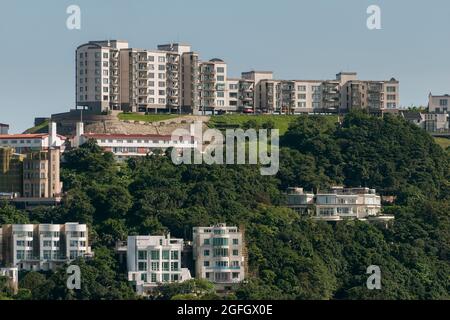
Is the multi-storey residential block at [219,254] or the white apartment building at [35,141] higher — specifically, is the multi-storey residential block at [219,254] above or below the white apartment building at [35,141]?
below

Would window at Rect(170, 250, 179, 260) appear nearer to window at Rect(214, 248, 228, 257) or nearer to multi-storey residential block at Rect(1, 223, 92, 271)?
window at Rect(214, 248, 228, 257)

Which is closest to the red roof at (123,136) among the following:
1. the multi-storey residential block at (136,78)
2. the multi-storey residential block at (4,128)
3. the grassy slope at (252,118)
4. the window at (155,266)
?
the multi-storey residential block at (136,78)

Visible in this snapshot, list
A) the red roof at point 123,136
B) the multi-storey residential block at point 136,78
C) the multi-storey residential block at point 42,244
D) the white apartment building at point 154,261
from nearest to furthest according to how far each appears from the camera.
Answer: the white apartment building at point 154,261
the multi-storey residential block at point 42,244
the red roof at point 123,136
the multi-storey residential block at point 136,78

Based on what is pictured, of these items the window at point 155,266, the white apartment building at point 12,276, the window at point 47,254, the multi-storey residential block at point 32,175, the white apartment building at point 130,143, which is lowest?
the white apartment building at point 12,276

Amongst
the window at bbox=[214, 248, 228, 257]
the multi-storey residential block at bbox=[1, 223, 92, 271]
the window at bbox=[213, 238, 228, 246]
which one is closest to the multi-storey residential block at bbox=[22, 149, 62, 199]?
the multi-storey residential block at bbox=[1, 223, 92, 271]

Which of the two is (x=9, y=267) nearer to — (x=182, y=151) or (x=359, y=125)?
(x=182, y=151)

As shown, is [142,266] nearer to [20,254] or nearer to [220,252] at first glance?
[220,252]

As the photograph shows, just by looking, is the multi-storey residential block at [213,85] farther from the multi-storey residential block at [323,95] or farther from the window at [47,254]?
the window at [47,254]
